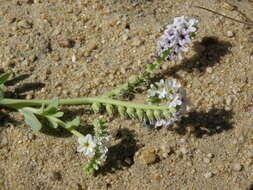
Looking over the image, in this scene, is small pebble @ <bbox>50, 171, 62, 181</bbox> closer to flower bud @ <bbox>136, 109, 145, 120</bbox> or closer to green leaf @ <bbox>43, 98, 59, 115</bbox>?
green leaf @ <bbox>43, 98, 59, 115</bbox>

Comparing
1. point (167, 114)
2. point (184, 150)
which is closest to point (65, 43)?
point (167, 114)

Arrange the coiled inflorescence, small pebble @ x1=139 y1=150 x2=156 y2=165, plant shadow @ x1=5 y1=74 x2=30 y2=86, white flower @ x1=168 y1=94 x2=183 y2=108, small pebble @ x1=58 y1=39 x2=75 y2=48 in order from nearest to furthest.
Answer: white flower @ x1=168 y1=94 x2=183 y2=108 < the coiled inflorescence < small pebble @ x1=139 y1=150 x2=156 y2=165 < plant shadow @ x1=5 y1=74 x2=30 y2=86 < small pebble @ x1=58 y1=39 x2=75 y2=48

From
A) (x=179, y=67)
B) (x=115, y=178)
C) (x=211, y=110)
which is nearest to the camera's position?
(x=115, y=178)

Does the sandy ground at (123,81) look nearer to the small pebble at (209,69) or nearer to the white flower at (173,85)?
the small pebble at (209,69)

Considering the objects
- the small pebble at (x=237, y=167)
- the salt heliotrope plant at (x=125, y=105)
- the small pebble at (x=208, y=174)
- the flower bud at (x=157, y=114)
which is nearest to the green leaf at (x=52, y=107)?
the salt heliotrope plant at (x=125, y=105)

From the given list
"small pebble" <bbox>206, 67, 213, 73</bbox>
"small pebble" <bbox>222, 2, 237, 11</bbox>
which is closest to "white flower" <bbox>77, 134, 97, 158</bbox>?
A: "small pebble" <bbox>206, 67, 213, 73</bbox>

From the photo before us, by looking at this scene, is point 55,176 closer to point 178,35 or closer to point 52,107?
point 52,107

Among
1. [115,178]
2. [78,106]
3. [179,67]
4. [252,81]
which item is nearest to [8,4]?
[78,106]

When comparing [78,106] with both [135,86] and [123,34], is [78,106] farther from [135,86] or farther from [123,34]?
[123,34]
